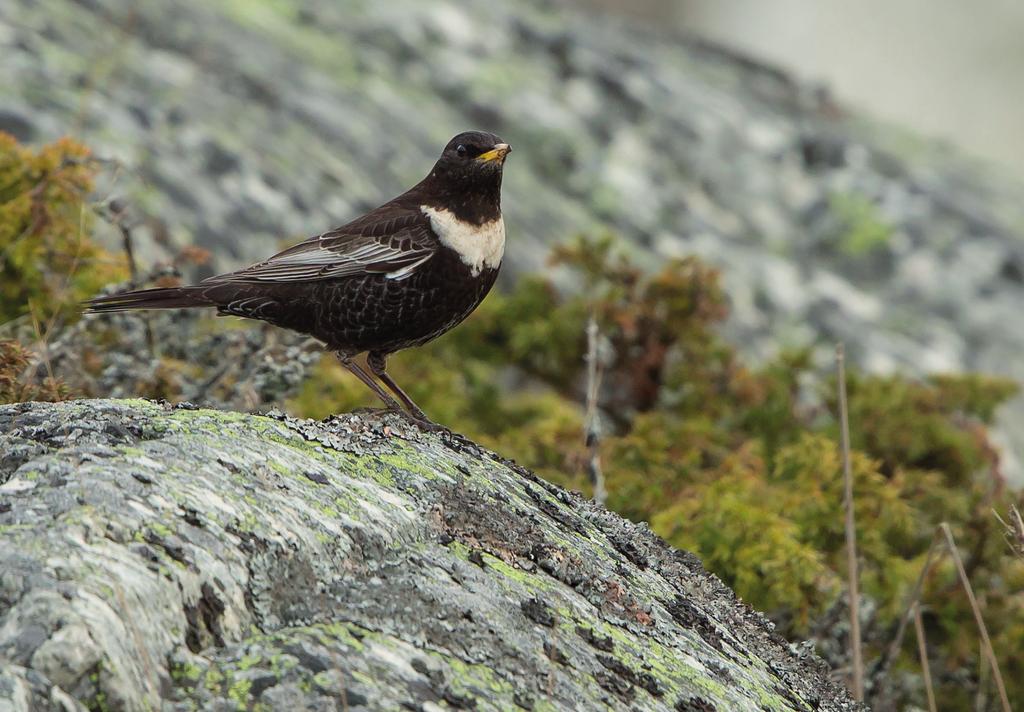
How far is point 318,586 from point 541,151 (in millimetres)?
6882

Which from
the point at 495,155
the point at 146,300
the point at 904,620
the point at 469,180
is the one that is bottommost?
the point at 146,300

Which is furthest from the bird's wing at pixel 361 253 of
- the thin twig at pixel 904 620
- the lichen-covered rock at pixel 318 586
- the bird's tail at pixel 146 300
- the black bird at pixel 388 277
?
the thin twig at pixel 904 620

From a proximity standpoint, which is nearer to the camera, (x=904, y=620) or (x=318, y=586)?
(x=318, y=586)

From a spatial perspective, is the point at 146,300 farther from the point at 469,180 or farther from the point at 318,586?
the point at 318,586

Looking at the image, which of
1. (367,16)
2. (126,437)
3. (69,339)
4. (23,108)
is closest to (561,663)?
(126,437)

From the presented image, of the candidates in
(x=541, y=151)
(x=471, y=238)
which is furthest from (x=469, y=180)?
(x=541, y=151)

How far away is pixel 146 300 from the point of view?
4.55 meters

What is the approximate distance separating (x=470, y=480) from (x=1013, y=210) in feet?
26.5

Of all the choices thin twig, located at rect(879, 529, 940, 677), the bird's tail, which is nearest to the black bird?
the bird's tail

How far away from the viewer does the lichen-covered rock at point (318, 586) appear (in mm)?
2250

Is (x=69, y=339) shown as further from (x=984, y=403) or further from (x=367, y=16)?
(x=367, y=16)

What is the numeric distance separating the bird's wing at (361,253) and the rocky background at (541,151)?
174 centimetres

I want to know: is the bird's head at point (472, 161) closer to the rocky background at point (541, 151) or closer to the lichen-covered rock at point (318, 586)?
the lichen-covered rock at point (318, 586)

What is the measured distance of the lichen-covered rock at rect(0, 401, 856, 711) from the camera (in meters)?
2.25
